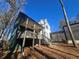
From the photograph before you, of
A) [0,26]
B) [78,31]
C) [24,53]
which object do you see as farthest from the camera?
[0,26]

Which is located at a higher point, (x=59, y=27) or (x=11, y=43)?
(x=59, y=27)

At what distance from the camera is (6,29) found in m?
20.1

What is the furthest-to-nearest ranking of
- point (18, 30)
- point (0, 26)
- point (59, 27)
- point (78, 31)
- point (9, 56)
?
point (59, 27), point (0, 26), point (78, 31), point (18, 30), point (9, 56)

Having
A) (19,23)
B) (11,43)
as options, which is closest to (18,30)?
(19,23)

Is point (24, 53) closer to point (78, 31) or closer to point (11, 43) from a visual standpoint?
point (11, 43)

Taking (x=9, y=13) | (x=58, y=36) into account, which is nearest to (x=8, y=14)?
(x=9, y=13)

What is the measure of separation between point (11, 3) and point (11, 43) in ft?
32.2

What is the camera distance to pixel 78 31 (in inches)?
671

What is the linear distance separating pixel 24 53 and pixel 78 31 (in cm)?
1110

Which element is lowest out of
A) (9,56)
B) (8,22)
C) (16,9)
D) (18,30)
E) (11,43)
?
(9,56)

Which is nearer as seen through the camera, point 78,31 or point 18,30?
point 18,30

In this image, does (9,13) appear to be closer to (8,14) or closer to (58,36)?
(8,14)

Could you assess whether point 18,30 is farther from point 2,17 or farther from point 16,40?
point 2,17

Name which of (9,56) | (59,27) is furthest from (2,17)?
(59,27)
